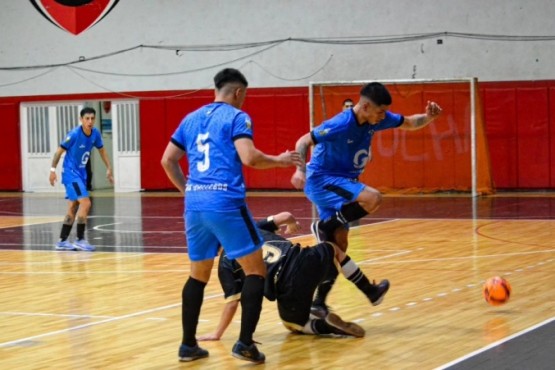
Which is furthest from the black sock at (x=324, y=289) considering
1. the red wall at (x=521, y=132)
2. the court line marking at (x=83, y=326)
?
the red wall at (x=521, y=132)

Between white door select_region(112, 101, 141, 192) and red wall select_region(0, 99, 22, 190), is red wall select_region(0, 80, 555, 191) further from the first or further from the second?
white door select_region(112, 101, 141, 192)

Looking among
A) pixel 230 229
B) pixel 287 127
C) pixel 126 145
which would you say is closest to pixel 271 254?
pixel 230 229

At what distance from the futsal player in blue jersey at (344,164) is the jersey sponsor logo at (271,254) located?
0.65m

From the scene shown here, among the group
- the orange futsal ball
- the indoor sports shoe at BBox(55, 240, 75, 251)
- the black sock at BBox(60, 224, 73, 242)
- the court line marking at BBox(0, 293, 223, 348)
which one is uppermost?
the black sock at BBox(60, 224, 73, 242)

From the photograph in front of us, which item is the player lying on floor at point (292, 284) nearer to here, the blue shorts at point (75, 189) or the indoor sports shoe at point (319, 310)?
the indoor sports shoe at point (319, 310)

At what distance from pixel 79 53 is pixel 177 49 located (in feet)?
10.9

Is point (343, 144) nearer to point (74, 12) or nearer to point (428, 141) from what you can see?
point (428, 141)

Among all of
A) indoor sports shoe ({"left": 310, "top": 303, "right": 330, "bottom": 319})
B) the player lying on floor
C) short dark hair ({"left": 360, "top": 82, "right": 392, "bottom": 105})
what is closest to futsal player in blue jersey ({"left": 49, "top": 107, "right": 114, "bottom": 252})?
indoor sports shoe ({"left": 310, "top": 303, "right": 330, "bottom": 319})

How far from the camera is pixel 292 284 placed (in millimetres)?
8820

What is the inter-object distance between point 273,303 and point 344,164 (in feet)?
5.86

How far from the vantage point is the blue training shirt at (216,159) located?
25.8 feet

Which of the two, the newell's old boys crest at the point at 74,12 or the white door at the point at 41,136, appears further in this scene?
the white door at the point at 41,136

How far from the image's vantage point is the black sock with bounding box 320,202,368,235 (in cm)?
970

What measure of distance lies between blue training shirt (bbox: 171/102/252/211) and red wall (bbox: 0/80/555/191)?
772 inches
